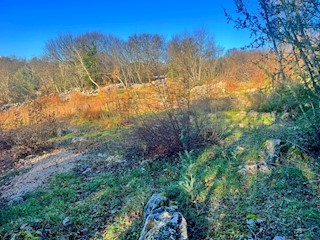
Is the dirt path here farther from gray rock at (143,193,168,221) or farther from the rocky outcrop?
the rocky outcrop

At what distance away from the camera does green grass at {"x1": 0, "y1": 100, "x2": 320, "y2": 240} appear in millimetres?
2086

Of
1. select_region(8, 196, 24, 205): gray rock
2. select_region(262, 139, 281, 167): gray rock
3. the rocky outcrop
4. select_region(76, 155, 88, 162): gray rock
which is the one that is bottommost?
select_region(8, 196, 24, 205): gray rock

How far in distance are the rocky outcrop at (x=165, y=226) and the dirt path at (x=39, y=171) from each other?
2.51 metres

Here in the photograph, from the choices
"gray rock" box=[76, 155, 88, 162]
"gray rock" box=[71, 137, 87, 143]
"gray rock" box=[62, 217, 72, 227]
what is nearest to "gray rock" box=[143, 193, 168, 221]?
"gray rock" box=[62, 217, 72, 227]

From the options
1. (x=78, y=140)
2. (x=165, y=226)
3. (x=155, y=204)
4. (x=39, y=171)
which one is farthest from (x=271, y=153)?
(x=78, y=140)

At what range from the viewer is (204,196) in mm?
2625

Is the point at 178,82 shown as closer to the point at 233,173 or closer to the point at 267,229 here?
the point at 233,173

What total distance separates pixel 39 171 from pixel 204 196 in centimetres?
335

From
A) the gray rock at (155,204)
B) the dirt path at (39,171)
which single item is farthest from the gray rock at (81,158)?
the gray rock at (155,204)

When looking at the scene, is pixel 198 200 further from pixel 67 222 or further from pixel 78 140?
pixel 78 140

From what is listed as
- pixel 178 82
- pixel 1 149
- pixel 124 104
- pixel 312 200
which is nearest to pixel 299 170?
pixel 312 200

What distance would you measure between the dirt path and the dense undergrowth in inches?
13.6

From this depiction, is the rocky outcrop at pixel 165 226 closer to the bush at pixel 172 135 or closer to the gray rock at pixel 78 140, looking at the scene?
the bush at pixel 172 135

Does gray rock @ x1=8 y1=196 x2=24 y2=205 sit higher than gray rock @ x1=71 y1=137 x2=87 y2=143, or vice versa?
gray rock @ x1=71 y1=137 x2=87 y2=143
